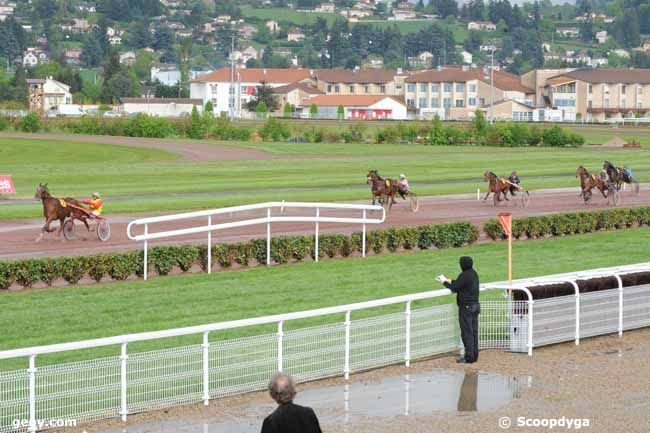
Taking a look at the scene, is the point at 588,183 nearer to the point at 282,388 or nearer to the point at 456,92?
the point at 282,388

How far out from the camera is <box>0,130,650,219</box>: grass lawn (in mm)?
41322

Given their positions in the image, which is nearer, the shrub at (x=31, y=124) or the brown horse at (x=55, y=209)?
the brown horse at (x=55, y=209)

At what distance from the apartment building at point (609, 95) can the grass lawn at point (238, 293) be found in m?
117

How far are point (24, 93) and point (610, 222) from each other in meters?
148

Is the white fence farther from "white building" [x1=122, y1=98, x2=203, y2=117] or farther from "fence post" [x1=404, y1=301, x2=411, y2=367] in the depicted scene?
"white building" [x1=122, y1=98, x2=203, y2=117]

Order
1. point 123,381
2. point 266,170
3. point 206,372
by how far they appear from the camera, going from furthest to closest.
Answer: point 266,170, point 206,372, point 123,381

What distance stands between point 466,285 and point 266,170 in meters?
40.6

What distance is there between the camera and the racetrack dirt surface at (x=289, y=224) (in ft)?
87.0

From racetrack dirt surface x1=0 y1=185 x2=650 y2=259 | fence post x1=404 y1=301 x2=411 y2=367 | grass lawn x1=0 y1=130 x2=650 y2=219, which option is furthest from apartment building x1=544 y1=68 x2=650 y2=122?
fence post x1=404 y1=301 x2=411 y2=367

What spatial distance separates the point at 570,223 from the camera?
31.0 m

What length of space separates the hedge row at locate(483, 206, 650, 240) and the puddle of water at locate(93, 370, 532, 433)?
14718mm

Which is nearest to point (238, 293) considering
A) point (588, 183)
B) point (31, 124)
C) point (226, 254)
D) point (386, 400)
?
point (226, 254)

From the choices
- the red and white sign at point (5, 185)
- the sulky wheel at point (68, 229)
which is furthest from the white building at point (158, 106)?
the sulky wheel at point (68, 229)

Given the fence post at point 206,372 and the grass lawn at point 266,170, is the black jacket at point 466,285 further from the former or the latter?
the grass lawn at point 266,170
